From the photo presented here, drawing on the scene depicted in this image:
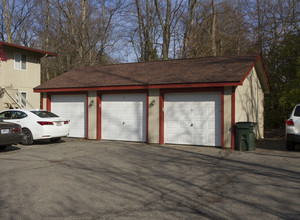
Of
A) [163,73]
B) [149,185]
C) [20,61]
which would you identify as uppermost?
[20,61]

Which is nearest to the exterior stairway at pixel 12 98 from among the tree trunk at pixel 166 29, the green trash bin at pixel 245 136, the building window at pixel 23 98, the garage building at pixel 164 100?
the building window at pixel 23 98

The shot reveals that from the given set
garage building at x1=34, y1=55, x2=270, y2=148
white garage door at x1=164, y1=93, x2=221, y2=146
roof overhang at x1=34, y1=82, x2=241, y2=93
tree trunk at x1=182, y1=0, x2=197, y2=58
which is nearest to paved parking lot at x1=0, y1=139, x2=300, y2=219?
white garage door at x1=164, y1=93, x2=221, y2=146

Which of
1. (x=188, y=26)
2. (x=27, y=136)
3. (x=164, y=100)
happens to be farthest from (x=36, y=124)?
(x=188, y=26)

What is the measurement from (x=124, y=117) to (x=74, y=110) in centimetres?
303

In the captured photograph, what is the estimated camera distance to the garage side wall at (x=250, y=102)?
1232 cm

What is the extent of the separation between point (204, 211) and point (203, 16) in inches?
969

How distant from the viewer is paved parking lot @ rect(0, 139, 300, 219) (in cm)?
467

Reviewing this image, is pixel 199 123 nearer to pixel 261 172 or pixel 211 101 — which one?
pixel 211 101

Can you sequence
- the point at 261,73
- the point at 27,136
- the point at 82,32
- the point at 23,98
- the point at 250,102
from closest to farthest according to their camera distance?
the point at 27,136
the point at 250,102
the point at 261,73
the point at 23,98
the point at 82,32

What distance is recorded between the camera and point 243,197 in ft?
17.7

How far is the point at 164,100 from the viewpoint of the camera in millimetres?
12891

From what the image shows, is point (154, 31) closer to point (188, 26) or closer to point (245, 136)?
point (188, 26)

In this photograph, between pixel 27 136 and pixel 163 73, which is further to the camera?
pixel 163 73

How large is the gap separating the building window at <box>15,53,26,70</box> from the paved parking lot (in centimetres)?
1105
